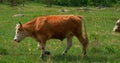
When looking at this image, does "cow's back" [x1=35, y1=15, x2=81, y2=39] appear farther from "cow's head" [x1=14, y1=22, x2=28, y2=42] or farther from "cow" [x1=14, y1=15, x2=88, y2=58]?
"cow's head" [x1=14, y1=22, x2=28, y2=42]

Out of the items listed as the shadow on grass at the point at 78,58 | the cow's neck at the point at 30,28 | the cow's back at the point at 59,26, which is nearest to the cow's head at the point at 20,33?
the cow's neck at the point at 30,28

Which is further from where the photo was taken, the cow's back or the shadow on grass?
the cow's back

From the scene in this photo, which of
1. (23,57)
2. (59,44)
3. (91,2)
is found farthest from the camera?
(91,2)

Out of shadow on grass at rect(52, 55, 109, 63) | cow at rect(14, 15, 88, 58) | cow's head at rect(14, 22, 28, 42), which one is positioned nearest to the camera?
shadow on grass at rect(52, 55, 109, 63)

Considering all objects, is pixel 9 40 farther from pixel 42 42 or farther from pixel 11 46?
pixel 42 42

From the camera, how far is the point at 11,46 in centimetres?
1605

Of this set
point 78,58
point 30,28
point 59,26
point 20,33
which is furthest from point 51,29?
point 78,58

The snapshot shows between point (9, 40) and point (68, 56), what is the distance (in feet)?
16.8

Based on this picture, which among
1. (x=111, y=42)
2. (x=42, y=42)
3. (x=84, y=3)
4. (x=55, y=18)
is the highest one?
(x=55, y=18)

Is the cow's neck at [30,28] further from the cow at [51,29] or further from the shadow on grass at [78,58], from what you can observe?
the shadow on grass at [78,58]

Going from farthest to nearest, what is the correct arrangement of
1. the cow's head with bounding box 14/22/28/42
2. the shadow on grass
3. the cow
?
1. the cow's head with bounding box 14/22/28/42
2. the cow
3. the shadow on grass

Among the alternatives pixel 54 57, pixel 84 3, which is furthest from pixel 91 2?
pixel 54 57

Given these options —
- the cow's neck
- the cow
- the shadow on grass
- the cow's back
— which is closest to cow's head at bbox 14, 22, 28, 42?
the cow

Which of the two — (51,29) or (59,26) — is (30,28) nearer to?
(51,29)
